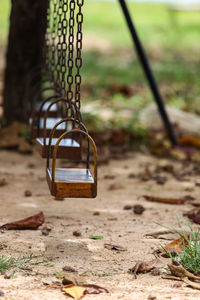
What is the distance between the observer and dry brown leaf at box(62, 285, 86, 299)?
276cm

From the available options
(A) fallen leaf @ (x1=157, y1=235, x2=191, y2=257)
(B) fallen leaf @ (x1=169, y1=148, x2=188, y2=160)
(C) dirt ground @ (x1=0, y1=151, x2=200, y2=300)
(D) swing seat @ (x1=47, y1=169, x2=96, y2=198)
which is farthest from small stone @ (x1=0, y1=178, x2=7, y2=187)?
(B) fallen leaf @ (x1=169, y1=148, x2=188, y2=160)

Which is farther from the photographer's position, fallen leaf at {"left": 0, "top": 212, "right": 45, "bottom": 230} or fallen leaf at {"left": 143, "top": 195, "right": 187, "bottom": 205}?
fallen leaf at {"left": 143, "top": 195, "right": 187, "bottom": 205}

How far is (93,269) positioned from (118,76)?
8.14 meters

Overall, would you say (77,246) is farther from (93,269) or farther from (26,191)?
(26,191)

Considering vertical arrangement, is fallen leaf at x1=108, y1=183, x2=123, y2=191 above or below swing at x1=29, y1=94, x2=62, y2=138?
below

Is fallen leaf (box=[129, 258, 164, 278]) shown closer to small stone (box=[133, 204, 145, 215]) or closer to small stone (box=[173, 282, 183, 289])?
small stone (box=[173, 282, 183, 289])

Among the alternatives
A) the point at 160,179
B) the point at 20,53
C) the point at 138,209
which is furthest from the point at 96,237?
the point at 20,53

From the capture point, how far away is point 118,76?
36.1 ft

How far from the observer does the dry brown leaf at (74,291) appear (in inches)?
109

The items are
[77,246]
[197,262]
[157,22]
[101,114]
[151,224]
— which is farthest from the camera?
[157,22]

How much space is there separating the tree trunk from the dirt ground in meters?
0.99

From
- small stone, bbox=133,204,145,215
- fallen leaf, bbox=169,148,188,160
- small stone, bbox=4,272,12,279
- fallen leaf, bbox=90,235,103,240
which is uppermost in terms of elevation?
fallen leaf, bbox=169,148,188,160

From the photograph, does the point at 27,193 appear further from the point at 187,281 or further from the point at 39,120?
the point at 187,281

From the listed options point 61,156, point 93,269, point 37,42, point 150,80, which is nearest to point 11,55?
point 37,42
